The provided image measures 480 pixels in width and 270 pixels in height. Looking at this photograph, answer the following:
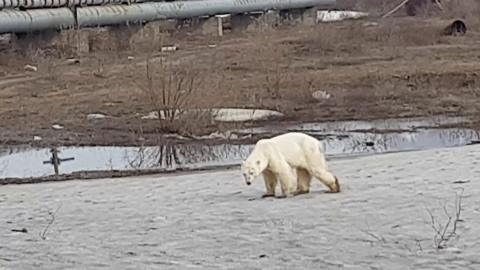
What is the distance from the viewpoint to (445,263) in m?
8.45

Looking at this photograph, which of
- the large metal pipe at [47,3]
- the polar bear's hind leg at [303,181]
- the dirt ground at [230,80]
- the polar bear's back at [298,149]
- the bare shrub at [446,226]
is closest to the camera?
the bare shrub at [446,226]

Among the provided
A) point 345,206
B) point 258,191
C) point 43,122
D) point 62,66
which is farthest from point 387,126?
point 62,66

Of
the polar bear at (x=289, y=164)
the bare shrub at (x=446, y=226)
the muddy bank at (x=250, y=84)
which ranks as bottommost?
the bare shrub at (x=446, y=226)

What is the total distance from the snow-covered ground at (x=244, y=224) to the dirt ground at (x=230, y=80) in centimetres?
759

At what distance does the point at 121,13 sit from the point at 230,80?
35.6ft

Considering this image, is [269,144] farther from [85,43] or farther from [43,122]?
[85,43]

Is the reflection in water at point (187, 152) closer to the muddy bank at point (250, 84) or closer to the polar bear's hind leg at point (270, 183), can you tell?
the muddy bank at point (250, 84)

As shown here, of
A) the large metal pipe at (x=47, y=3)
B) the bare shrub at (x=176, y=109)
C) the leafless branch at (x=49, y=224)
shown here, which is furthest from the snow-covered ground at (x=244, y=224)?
the large metal pipe at (x=47, y=3)

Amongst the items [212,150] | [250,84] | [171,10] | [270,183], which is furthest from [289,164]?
[171,10]

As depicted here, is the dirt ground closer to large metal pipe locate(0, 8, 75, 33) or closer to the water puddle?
large metal pipe locate(0, 8, 75, 33)

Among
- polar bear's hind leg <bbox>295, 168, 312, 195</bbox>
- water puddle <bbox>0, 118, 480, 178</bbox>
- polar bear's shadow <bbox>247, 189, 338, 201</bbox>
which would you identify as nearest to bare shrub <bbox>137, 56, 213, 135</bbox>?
water puddle <bbox>0, 118, 480, 178</bbox>

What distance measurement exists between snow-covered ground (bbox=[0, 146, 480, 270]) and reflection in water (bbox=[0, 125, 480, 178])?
346 centimetres

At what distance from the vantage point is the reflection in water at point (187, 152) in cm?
1964

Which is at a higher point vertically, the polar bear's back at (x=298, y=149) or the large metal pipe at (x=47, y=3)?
the large metal pipe at (x=47, y=3)
